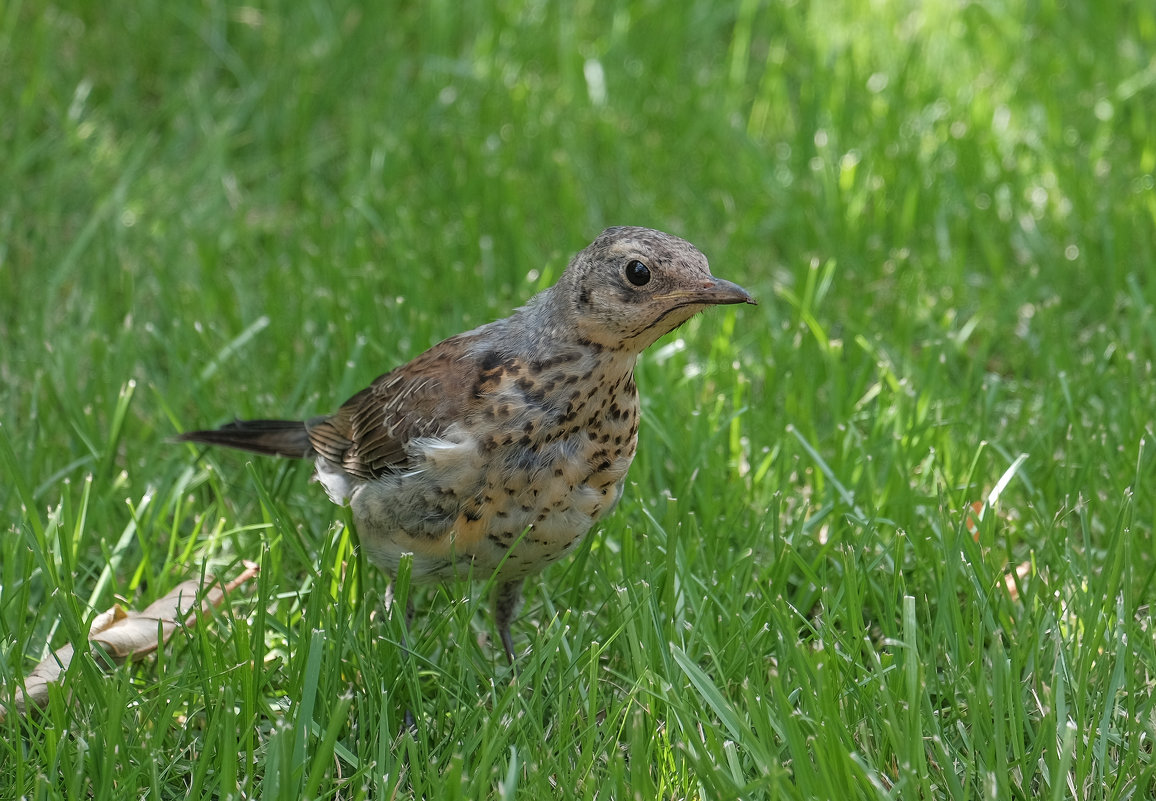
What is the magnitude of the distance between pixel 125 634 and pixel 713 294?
5.95 feet

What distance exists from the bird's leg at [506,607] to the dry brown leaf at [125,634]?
0.76m

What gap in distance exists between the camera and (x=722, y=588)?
3.71 metres

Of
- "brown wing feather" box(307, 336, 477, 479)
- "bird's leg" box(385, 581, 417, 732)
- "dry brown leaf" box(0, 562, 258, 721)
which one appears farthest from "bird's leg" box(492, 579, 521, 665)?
"dry brown leaf" box(0, 562, 258, 721)

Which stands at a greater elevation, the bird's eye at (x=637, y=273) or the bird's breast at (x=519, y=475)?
the bird's eye at (x=637, y=273)

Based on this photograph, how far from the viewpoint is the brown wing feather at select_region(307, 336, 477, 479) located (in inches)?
139

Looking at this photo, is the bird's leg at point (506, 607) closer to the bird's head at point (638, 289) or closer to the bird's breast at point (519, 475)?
the bird's breast at point (519, 475)

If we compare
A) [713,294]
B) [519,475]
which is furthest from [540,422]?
[713,294]

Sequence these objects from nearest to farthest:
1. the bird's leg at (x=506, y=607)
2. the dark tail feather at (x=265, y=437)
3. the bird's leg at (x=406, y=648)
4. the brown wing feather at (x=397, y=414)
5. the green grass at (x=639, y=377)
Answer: the green grass at (x=639, y=377), the bird's leg at (x=406, y=648), the brown wing feather at (x=397, y=414), the bird's leg at (x=506, y=607), the dark tail feather at (x=265, y=437)

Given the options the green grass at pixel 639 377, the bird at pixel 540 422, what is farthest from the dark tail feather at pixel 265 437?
the bird at pixel 540 422

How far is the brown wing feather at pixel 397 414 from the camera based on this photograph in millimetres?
3523

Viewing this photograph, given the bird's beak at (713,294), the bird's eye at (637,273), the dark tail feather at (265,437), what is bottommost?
the dark tail feather at (265,437)

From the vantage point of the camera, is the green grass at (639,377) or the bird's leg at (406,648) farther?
the bird's leg at (406,648)

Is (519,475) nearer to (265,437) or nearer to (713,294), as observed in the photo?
(713,294)

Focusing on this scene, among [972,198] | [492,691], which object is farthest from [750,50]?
[492,691]
